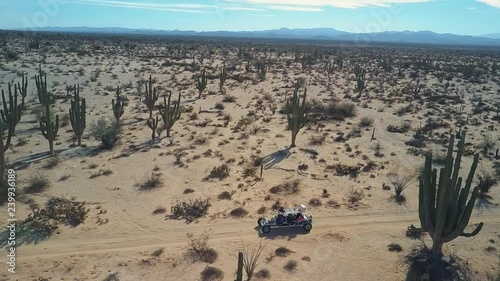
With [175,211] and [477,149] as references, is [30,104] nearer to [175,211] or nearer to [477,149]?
[175,211]

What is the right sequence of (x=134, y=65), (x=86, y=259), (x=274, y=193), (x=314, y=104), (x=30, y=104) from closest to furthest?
1. (x=86, y=259)
2. (x=274, y=193)
3. (x=30, y=104)
4. (x=314, y=104)
5. (x=134, y=65)

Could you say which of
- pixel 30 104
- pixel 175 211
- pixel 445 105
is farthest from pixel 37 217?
pixel 445 105

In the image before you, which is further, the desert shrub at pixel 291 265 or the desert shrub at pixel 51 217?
the desert shrub at pixel 51 217

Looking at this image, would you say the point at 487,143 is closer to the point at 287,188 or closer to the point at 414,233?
the point at 414,233

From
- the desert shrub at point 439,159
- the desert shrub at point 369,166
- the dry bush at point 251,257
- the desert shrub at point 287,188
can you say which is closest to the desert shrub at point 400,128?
the desert shrub at point 439,159

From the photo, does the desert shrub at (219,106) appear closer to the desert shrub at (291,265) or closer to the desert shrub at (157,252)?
the desert shrub at (157,252)

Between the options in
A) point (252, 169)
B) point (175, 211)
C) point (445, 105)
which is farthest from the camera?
point (445, 105)

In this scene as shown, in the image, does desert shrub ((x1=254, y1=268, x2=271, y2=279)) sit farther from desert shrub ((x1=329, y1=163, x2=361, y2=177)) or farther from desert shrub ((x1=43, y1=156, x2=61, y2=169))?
desert shrub ((x1=43, y1=156, x2=61, y2=169))
